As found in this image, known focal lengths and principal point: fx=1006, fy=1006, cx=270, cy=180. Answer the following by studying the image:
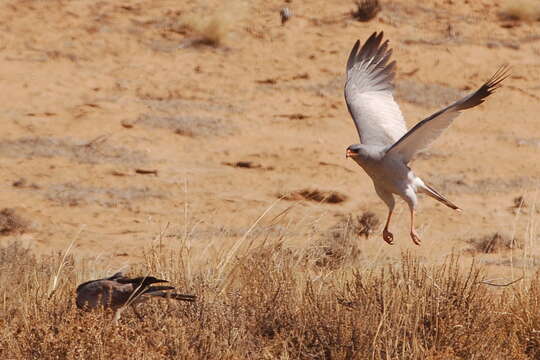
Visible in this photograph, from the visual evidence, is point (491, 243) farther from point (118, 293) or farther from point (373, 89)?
point (118, 293)

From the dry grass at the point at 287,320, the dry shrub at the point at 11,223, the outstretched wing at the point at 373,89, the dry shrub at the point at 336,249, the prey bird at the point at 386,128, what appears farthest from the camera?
the dry shrub at the point at 11,223

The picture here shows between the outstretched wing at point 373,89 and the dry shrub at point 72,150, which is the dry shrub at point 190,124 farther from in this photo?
the outstretched wing at point 373,89

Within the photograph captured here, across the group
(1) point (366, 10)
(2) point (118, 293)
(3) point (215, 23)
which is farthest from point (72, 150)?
(2) point (118, 293)

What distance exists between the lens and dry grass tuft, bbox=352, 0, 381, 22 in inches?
683

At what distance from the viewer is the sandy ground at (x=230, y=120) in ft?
39.9

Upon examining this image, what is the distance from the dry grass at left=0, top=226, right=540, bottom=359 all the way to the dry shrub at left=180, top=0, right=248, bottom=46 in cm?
981

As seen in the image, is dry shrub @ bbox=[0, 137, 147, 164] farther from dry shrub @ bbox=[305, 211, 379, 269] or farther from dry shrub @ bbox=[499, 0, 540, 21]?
dry shrub @ bbox=[499, 0, 540, 21]

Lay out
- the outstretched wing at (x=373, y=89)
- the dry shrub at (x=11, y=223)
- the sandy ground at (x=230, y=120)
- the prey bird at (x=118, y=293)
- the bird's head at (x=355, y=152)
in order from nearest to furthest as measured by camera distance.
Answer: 1. the prey bird at (x=118, y=293)
2. the bird's head at (x=355, y=152)
3. the outstretched wing at (x=373, y=89)
4. the dry shrub at (x=11, y=223)
5. the sandy ground at (x=230, y=120)

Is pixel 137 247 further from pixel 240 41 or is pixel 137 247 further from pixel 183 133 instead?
pixel 240 41

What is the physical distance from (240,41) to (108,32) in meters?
2.18

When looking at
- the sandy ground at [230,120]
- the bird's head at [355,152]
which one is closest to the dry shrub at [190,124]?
the sandy ground at [230,120]

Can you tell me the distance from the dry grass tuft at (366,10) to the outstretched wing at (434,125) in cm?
1032

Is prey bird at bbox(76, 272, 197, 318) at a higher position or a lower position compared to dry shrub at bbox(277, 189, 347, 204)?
higher

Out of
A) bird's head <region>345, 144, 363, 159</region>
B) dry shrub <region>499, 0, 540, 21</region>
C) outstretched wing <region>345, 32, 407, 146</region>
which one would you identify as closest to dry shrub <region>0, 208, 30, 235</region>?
outstretched wing <region>345, 32, 407, 146</region>
